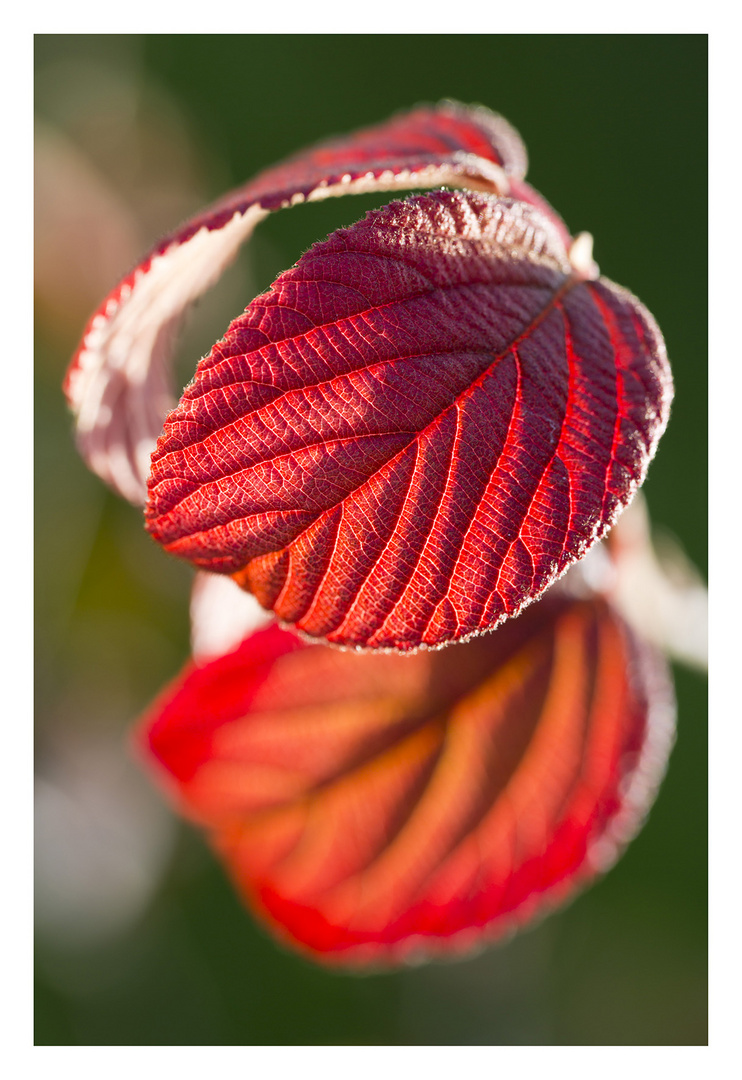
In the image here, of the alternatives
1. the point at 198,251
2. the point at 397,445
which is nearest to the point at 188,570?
the point at 198,251

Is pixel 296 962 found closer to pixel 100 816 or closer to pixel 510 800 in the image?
pixel 100 816

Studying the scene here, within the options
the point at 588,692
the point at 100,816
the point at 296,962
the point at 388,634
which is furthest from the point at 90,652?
the point at 388,634

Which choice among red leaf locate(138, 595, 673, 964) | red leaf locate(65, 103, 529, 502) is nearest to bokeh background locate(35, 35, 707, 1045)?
red leaf locate(138, 595, 673, 964)

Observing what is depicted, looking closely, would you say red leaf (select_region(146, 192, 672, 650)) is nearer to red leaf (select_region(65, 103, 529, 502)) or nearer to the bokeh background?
red leaf (select_region(65, 103, 529, 502))

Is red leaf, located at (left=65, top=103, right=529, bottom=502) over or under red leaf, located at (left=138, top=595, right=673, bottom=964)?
over

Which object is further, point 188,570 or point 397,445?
point 188,570

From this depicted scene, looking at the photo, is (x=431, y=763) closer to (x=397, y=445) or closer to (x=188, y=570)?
Result: (x=397, y=445)

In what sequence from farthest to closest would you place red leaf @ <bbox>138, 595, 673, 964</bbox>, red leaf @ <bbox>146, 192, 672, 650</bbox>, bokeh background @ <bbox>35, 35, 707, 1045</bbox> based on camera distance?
bokeh background @ <bbox>35, 35, 707, 1045</bbox>
red leaf @ <bbox>138, 595, 673, 964</bbox>
red leaf @ <bbox>146, 192, 672, 650</bbox>

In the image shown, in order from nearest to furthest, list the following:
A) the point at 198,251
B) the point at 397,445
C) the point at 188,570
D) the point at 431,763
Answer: the point at 397,445 → the point at 198,251 → the point at 431,763 → the point at 188,570
